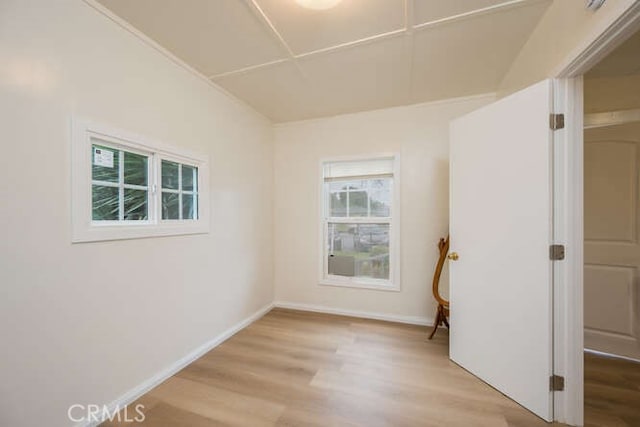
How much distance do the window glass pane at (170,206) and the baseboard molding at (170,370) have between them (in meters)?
1.17

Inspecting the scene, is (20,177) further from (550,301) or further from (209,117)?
(550,301)

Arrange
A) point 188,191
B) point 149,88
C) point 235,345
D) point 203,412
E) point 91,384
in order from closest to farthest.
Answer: point 91,384
point 203,412
point 149,88
point 188,191
point 235,345

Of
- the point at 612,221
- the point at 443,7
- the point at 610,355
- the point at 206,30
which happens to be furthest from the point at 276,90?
the point at 610,355

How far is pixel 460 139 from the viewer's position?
1987 mm

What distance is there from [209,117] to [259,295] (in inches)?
→ 82.1

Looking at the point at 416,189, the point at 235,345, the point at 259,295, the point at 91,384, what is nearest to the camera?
the point at 91,384

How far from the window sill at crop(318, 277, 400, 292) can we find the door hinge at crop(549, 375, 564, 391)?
1460 mm

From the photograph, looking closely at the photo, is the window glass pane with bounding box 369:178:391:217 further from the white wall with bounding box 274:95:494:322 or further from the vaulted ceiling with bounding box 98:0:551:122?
the vaulted ceiling with bounding box 98:0:551:122

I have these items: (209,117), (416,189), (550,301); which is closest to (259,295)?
(209,117)

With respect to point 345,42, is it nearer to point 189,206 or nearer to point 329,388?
point 189,206

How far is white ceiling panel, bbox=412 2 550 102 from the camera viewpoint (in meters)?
1.56

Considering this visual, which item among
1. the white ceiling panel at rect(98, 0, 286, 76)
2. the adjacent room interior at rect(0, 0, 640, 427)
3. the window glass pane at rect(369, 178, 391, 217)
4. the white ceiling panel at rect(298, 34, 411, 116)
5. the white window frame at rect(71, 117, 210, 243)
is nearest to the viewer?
the adjacent room interior at rect(0, 0, 640, 427)

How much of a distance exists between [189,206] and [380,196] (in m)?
2.09

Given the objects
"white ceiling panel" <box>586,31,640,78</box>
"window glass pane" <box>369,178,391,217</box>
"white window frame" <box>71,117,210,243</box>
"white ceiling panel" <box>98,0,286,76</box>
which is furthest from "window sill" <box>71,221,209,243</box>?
"white ceiling panel" <box>586,31,640,78</box>
